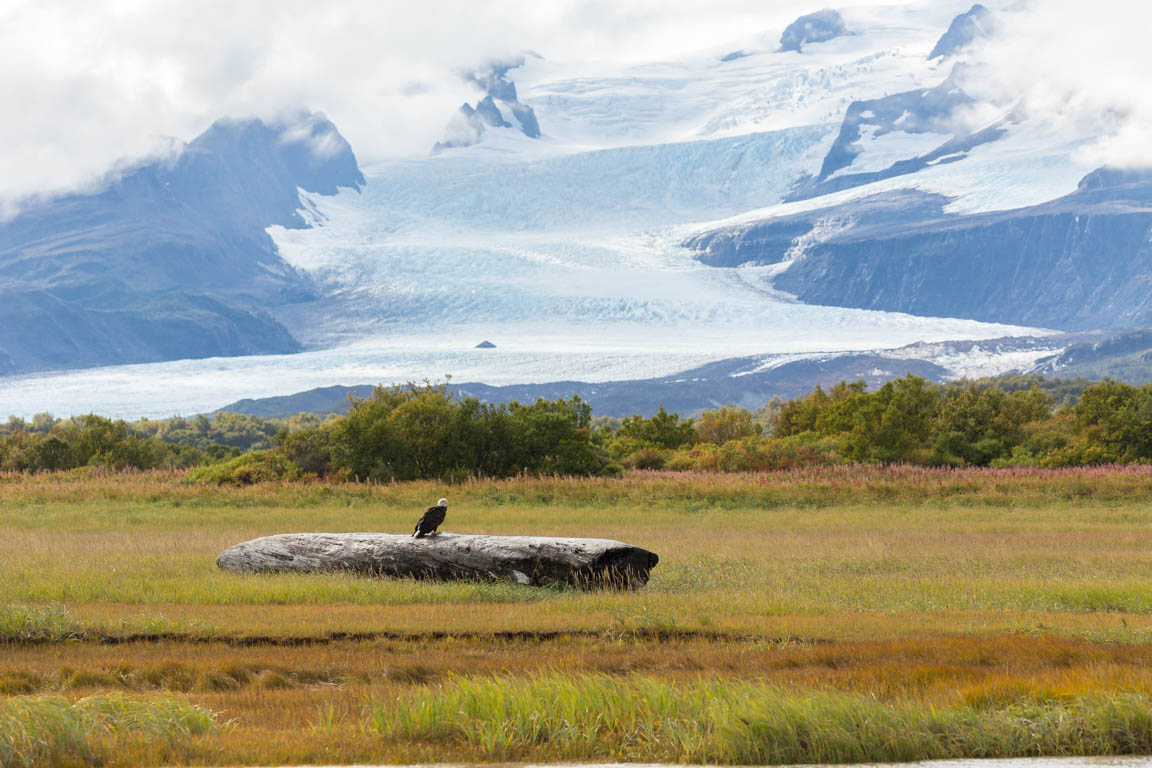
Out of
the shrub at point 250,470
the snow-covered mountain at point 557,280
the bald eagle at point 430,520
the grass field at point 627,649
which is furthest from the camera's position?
the snow-covered mountain at point 557,280

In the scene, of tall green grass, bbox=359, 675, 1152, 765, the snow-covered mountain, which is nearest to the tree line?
tall green grass, bbox=359, 675, 1152, 765

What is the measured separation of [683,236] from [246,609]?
157 m

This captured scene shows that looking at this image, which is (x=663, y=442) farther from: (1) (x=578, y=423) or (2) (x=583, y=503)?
(2) (x=583, y=503)

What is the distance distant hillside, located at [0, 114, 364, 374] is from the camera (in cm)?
14825

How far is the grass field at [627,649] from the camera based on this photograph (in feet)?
25.0

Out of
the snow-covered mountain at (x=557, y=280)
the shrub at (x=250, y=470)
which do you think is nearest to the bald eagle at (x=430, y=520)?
the shrub at (x=250, y=470)

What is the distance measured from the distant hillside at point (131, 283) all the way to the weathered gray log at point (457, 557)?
128 meters

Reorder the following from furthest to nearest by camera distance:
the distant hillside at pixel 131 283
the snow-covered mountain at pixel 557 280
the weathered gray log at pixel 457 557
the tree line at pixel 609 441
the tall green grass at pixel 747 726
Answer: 1. the distant hillside at pixel 131 283
2. the snow-covered mountain at pixel 557 280
3. the tree line at pixel 609 441
4. the weathered gray log at pixel 457 557
5. the tall green grass at pixel 747 726

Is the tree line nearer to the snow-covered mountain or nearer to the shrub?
the shrub

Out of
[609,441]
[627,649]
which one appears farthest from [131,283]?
[627,649]

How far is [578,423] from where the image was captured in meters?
46.2

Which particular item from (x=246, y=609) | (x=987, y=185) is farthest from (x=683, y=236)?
(x=246, y=609)

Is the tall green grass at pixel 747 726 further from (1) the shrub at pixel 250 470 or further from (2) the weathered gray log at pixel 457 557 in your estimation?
(1) the shrub at pixel 250 470

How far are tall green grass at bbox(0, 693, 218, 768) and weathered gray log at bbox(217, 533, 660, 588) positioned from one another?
831cm
